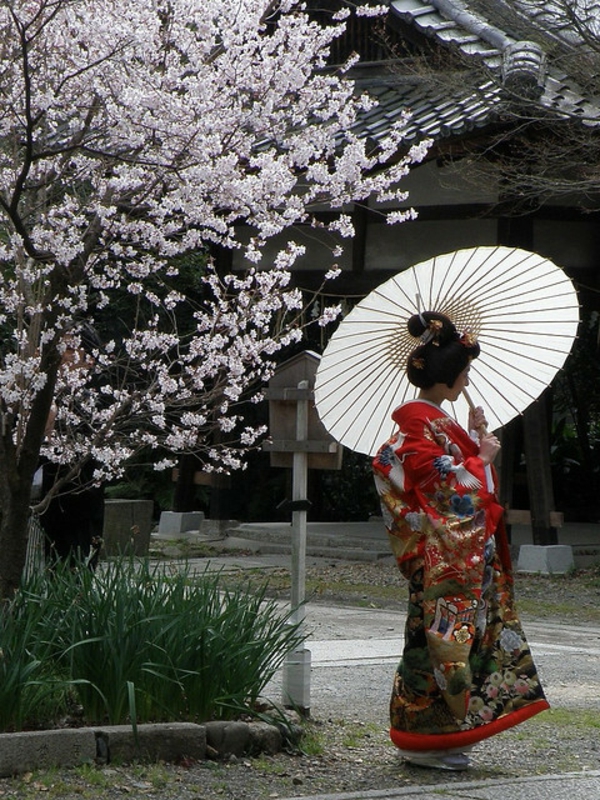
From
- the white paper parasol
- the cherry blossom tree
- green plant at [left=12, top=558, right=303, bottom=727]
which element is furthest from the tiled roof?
green plant at [left=12, top=558, right=303, bottom=727]

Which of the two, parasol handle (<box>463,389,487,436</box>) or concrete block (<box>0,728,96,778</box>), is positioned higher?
parasol handle (<box>463,389,487,436</box>)

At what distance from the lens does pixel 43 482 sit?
25.7ft

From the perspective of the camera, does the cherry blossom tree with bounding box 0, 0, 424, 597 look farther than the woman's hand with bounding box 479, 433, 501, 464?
Yes

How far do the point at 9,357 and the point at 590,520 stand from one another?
1253 cm

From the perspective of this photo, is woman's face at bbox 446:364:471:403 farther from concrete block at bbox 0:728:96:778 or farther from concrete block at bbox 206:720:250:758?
concrete block at bbox 0:728:96:778

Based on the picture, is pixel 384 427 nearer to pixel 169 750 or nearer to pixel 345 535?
pixel 169 750

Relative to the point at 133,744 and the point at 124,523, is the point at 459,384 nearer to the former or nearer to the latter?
the point at 133,744

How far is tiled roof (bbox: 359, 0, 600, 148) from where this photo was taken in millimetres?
11570

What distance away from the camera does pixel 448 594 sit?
5195 mm

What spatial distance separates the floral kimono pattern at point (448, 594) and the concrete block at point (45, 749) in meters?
1.24

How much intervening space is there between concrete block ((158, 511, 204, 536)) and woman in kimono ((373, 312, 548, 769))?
36.0 feet

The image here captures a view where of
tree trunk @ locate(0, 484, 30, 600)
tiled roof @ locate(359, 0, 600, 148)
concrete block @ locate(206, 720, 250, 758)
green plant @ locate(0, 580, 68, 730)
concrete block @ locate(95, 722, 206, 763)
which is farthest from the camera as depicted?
tiled roof @ locate(359, 0, 600, 148)

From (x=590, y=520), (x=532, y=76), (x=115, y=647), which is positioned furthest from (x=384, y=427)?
(x=590, y=520)

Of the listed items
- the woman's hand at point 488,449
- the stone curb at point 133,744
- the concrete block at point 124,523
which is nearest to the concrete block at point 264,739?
the stone curb at point 133,744
